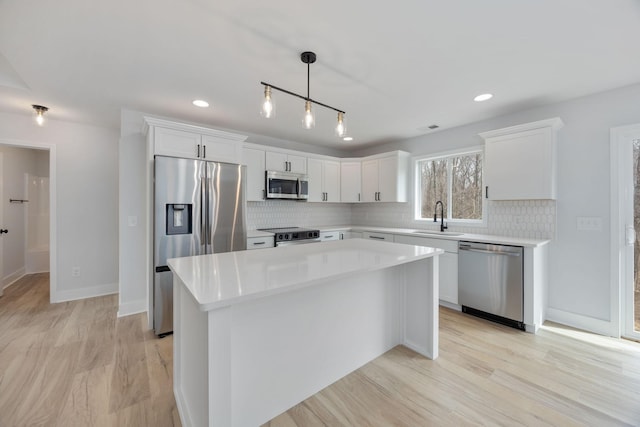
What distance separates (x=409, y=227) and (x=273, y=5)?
3716 millimetres

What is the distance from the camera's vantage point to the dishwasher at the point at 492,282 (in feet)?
9.30

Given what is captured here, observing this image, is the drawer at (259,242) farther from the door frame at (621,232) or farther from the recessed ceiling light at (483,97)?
the door frame at (621,232)

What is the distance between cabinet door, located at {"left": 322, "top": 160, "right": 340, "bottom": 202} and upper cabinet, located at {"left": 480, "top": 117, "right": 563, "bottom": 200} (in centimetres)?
234

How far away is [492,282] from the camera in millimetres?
3008

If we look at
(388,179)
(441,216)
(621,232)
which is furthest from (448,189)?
(621,232)

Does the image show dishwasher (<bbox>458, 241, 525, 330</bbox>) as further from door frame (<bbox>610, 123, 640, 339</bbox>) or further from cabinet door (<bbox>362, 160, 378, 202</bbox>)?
cabinet door (<bbox>362, 160, 378, 202</bbox>)

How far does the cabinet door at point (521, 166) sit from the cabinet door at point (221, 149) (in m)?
3.07

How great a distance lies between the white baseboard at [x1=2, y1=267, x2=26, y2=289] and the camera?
14.0 feet

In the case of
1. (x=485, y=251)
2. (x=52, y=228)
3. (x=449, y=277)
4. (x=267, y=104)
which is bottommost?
(x=449, y=277)

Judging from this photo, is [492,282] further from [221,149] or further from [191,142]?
[191,142]

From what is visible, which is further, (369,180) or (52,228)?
(369,180)

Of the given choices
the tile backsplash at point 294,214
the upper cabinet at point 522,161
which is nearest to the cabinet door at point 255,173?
the tile backsplash at point 294,214

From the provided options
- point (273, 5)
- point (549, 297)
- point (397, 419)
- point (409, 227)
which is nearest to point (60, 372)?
point (397, 419)

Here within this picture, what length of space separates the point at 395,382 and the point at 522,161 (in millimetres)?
2710
